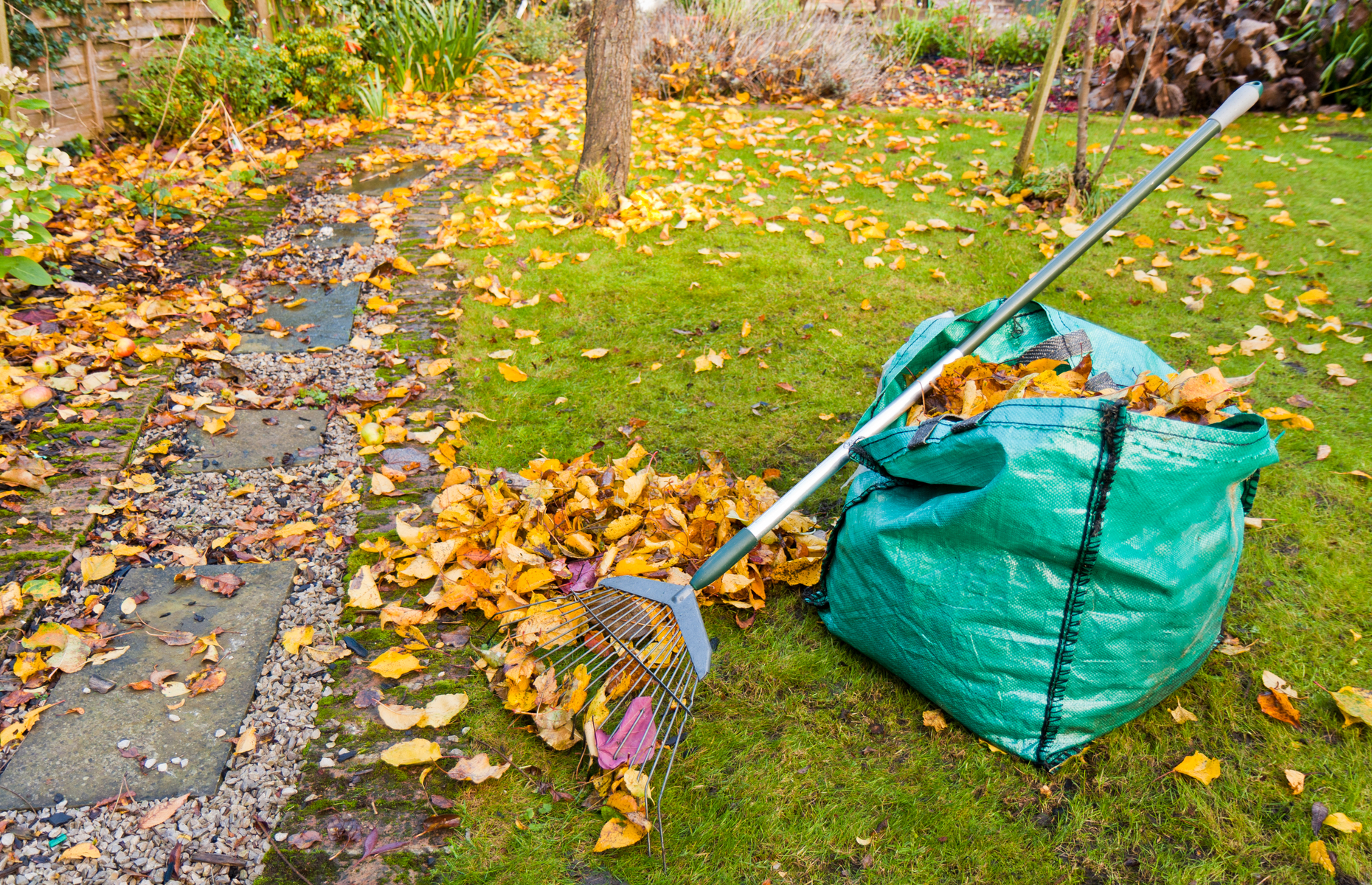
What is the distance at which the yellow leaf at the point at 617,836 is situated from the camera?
150 centimetres

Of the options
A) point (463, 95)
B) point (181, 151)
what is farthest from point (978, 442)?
point (463, 95)

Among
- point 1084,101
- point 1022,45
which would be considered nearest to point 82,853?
point 1084,101

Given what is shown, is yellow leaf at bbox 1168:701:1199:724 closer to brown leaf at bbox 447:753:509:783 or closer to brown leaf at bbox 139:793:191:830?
brown leaf at bbox 447:753:509:783

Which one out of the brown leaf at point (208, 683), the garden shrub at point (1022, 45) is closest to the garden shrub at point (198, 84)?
the brown leaf at point (208, 683)

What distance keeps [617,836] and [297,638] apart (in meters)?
0.98

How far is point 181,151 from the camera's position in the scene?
448 cm

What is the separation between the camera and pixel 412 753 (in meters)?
1.63

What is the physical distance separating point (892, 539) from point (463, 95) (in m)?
5.96

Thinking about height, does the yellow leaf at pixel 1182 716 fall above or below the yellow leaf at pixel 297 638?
below

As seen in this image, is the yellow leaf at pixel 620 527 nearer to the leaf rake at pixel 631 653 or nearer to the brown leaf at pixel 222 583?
the leaf rake at pixel 631 653

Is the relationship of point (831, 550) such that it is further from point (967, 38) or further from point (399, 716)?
point (967, 38)

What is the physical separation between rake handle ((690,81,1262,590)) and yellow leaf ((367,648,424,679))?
2.41ft

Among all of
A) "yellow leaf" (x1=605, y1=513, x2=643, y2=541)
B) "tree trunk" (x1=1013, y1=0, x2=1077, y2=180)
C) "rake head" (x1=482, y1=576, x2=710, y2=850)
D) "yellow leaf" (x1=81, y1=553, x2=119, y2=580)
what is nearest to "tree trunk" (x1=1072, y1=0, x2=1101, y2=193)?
"tree trunk" (x1=1013, y1=0, x2=1077, y2=180)

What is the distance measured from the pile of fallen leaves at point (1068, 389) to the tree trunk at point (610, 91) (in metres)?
2.80
